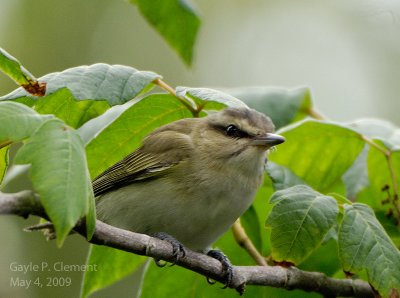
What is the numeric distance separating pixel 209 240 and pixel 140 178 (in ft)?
1.53

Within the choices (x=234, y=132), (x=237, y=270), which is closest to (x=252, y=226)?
(x=237, y=270)

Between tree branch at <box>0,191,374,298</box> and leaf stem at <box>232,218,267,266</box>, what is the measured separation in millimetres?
181

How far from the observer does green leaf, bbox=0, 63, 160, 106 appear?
2464 mm

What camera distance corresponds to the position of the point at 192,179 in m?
3.42

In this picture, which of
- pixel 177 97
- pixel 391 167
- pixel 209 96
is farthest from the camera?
pixel 391 167

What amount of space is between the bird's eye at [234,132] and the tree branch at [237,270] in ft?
2.84

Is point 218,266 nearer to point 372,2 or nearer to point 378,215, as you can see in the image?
point 378,215

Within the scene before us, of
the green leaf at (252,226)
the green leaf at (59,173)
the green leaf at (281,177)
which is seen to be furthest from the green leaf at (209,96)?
the green leaf at (59,173)

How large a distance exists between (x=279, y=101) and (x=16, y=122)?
6.35 feet

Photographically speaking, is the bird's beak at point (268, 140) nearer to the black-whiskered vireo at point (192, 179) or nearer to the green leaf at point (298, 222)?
the black-whiskered vireo at point (192, 179)

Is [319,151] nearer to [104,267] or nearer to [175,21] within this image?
[104,267]

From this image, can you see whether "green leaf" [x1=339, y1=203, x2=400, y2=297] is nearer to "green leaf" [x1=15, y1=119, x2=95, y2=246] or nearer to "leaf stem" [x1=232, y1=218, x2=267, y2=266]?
"leaf stem" [x1=232, y1=218, x2=267, y2=266]

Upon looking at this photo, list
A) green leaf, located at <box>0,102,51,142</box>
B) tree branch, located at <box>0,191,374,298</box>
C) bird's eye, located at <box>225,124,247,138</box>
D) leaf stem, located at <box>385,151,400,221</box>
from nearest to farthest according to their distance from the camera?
green leaf, located at <box>0,102,51,142</box>, tree branch, located at <box>0,191,374,298</box>, leaf stem, located at <box>385,151,400,221</box>, bird's eye, located at <box>225,124,247,138</box>

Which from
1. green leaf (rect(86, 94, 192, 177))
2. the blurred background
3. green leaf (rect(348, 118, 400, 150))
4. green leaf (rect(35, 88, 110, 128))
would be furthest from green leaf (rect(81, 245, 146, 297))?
the blurred background
